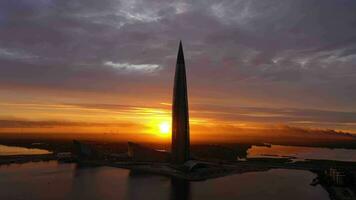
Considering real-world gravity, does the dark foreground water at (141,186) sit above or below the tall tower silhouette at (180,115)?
below

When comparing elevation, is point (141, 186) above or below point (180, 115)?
below

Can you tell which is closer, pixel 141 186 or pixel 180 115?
pixel 141 186

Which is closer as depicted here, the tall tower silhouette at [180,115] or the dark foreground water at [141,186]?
the dark foreground water at [141,186]

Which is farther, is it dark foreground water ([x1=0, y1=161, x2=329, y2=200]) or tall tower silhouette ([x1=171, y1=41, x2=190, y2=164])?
tall tower silhouette ([x1=171, y1=41, x2=190, y2=164])

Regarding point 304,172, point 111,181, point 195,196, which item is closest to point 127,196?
point 195,196
